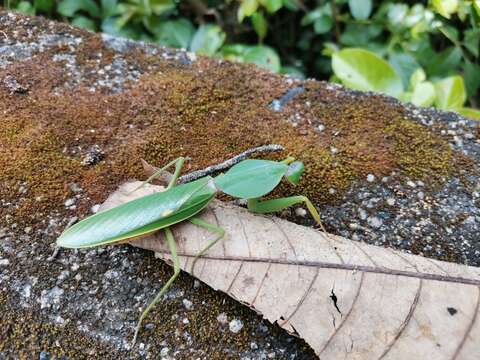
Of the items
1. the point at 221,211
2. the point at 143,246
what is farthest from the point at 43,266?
the point at 221,211

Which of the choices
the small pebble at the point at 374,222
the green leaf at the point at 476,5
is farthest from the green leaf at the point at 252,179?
the green leaf at the point at 476,5

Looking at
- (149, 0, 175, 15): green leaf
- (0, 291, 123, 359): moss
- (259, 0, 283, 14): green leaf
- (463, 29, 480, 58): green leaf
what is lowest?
(0, 291, 123, 359): moss

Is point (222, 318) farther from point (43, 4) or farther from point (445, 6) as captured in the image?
point (43, 4)

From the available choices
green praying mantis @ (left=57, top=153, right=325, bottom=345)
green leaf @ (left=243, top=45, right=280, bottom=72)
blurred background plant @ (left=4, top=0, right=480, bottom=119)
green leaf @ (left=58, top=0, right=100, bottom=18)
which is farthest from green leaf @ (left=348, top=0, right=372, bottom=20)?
green praying mantis @ (left=57, top=153, right=325, bottom=345)

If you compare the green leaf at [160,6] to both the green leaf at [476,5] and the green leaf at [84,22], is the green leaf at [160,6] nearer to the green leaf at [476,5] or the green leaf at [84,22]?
the green leaf at [84,22]

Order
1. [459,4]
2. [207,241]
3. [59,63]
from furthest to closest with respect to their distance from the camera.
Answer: [459,4] < [59,63] < [207,241]

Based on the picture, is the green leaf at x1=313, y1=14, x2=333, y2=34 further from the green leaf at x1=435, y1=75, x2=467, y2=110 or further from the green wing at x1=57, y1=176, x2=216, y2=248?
the green wing at x1=57, y1=176, x2=216, y2=248

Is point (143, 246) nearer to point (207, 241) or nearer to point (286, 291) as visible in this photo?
point (207, 241)
